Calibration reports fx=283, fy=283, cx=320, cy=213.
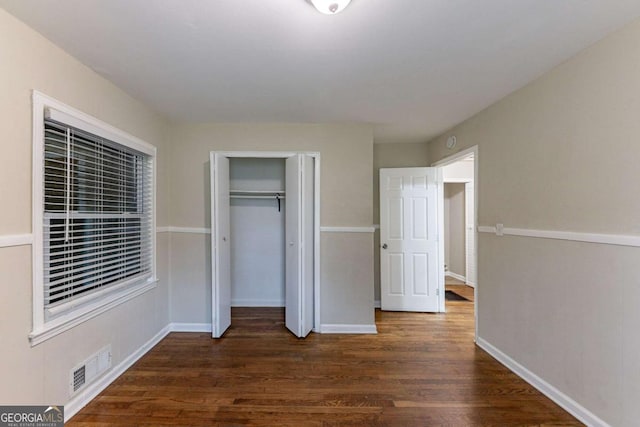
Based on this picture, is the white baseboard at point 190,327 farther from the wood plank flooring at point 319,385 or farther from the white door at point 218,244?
the white door at point 218,244

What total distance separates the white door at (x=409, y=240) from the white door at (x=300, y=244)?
1.27 m

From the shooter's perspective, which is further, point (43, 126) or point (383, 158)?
point (383, 158)

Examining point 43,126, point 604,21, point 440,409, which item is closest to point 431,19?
point 604,21

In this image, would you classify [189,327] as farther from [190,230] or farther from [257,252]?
[257,252]

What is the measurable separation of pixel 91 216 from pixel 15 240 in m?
0.58

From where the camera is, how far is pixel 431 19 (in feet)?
4.94

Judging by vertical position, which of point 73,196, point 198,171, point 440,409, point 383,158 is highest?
point 383,158

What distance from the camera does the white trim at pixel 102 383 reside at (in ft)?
6.12

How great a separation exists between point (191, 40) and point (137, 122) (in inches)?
51.6

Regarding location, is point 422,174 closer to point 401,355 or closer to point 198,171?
point 401,355

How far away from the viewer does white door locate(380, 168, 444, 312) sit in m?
3.85

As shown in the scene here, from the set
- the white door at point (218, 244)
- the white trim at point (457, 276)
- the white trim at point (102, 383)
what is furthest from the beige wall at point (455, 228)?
the white trim at point (102, 383)

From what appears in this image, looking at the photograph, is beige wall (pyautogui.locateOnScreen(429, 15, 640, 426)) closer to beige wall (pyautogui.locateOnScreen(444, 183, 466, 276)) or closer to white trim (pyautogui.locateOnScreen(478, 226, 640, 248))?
white trim (pyautogui.locateOnScreen(478, 226, 640, 248))

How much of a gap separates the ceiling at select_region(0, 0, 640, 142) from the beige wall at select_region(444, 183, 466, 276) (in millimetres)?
3280
